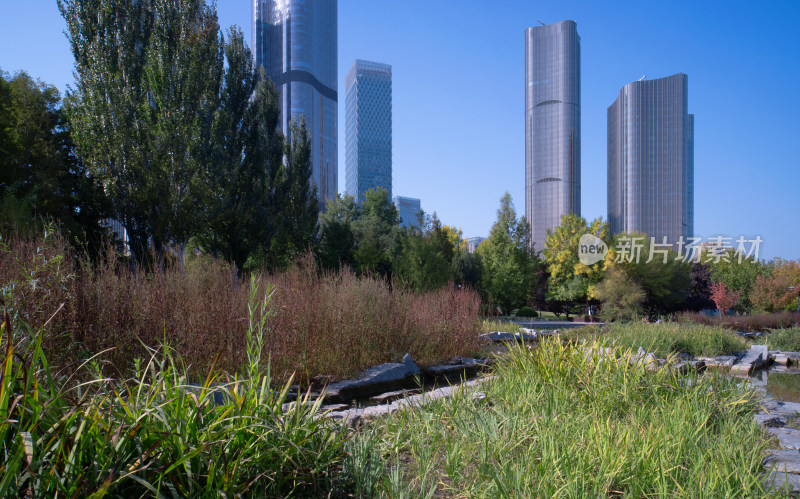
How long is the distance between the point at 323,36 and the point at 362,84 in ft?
147

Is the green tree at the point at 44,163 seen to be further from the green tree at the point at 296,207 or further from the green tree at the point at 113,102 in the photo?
the green tree at the point at 296,207

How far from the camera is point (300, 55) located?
7156 cm

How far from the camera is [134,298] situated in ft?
13.8

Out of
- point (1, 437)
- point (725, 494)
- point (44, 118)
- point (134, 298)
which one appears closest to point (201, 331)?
point (134, 298)

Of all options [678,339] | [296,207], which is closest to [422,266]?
[296,207]

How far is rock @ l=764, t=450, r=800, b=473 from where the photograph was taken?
2385 millimetres

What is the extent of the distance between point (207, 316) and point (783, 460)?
4.61 meters

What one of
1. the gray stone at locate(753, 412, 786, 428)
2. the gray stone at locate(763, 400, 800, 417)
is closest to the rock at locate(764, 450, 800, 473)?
the gray stone at locate(753, 412, 786, 428)

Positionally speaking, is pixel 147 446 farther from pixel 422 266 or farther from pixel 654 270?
pixel 654 270

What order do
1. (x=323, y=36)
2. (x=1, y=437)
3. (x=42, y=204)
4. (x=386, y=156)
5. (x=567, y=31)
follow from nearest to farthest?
(x=1, y=437)
(x=42, y=204)
(x=323, y=36)
(x=567, y=31)
(x=386, y=156)

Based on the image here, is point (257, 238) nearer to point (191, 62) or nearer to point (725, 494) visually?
point (191, 62)

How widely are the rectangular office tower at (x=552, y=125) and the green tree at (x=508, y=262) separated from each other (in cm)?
7020

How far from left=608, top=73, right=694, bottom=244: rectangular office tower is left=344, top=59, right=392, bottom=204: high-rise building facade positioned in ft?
184

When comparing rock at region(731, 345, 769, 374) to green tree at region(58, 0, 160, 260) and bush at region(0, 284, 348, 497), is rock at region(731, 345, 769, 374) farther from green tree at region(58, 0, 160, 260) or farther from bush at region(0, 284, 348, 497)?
green tree at region(58, 0, 160, 260)
